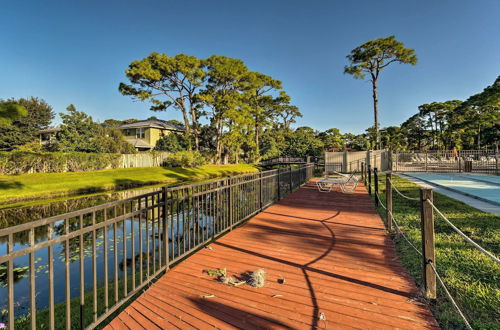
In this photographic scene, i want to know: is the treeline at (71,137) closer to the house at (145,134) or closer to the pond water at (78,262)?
the house at (145,134)

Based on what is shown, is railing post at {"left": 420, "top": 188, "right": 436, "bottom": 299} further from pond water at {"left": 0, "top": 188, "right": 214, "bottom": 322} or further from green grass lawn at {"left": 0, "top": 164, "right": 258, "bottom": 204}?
green grass lawn at {"left": 0, "top": 164, "right": 258, "bottom": 204}

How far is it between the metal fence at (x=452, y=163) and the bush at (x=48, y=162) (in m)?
26.7

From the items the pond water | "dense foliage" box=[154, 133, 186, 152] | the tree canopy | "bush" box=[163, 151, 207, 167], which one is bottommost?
the pond water

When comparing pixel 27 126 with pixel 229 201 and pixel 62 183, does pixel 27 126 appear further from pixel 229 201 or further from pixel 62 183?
pixel 229 201

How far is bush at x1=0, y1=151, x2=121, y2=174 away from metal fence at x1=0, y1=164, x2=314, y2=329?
1476 cm

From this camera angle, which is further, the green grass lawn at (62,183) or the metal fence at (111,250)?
the green grass lawn at (62,183)

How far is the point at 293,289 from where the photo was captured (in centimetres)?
246

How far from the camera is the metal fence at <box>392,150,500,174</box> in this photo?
16203 mm

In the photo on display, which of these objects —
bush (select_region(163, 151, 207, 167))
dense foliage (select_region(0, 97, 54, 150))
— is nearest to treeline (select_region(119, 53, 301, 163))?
bush (select_region(163, 151, 207, 167))

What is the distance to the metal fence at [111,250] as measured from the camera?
5.49ft

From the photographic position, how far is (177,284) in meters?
2.64

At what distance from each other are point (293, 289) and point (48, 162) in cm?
2295

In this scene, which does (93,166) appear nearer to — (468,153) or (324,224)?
(324,224)

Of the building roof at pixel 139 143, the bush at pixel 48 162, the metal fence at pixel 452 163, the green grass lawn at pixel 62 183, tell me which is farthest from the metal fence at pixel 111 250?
the building roof at pixel 139 143
